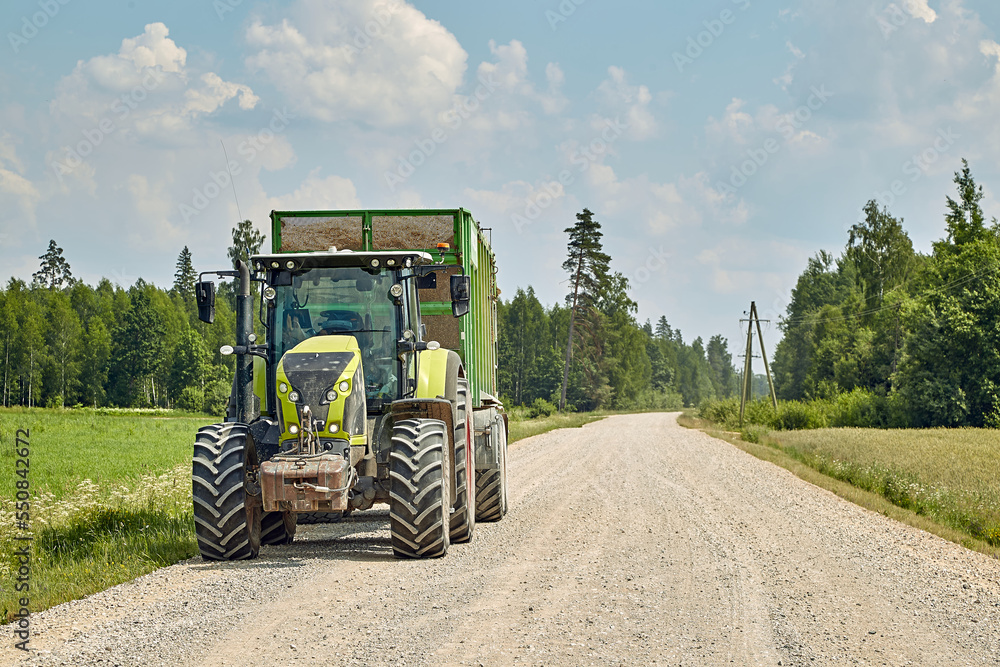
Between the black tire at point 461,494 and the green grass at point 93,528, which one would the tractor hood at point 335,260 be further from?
the green grass at point 93,528

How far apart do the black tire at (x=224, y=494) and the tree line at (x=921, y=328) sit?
4188 centimetres

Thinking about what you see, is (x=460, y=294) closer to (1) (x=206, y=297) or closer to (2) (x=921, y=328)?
(1) (x=206, y=297)

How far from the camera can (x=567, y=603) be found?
657cm

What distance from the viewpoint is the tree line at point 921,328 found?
43.1 m

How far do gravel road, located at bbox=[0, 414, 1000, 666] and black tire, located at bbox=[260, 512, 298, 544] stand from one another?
0.16 meters

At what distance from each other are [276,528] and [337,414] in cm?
196

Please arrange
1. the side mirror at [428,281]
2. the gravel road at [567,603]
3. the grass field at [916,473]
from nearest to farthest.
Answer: the gravel road at [567,603] → the side mirror at [428,281] → the grass field at [916,473]

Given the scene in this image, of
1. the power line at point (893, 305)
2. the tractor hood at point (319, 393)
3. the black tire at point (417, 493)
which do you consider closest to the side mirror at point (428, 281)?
the tractor hood at point (319, 393)

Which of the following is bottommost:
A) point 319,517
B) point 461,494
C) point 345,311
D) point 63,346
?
point 319,517

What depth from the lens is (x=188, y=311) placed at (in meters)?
106

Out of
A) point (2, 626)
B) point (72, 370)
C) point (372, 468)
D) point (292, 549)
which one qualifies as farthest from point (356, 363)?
point (72, 370)

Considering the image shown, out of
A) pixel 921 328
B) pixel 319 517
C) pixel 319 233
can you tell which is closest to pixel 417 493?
pixel 319 517

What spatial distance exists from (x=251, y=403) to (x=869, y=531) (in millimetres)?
8111

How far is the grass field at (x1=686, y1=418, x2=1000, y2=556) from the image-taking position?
42.8 feet
